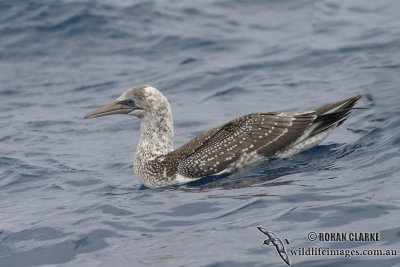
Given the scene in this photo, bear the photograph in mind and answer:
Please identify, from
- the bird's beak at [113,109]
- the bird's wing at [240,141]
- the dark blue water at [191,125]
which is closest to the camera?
the dark blue water at [191,125]

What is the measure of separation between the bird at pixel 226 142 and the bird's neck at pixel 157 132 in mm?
15

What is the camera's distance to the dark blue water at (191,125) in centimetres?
774

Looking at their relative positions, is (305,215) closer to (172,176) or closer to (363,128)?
(172,176)

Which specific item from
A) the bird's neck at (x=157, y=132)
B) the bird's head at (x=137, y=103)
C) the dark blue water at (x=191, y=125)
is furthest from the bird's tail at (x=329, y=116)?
the bird's head at (x=137, y=103)

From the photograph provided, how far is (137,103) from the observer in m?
10.8

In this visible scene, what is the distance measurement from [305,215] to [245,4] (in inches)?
536

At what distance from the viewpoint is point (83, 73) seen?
17234 millimetres

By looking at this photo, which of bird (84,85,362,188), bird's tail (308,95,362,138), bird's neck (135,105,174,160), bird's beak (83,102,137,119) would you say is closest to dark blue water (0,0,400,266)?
bird (84,85,362,188)

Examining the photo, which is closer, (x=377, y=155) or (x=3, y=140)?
(x=377, y=155)

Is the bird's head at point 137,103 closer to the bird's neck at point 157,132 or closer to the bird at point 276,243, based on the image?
the bird's neck at point 157,132

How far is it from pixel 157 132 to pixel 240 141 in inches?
52.3

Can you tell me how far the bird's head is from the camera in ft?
35.4

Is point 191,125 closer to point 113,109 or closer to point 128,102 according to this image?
point 128,102

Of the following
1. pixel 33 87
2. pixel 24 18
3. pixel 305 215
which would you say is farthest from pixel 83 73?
pixel 305 215
